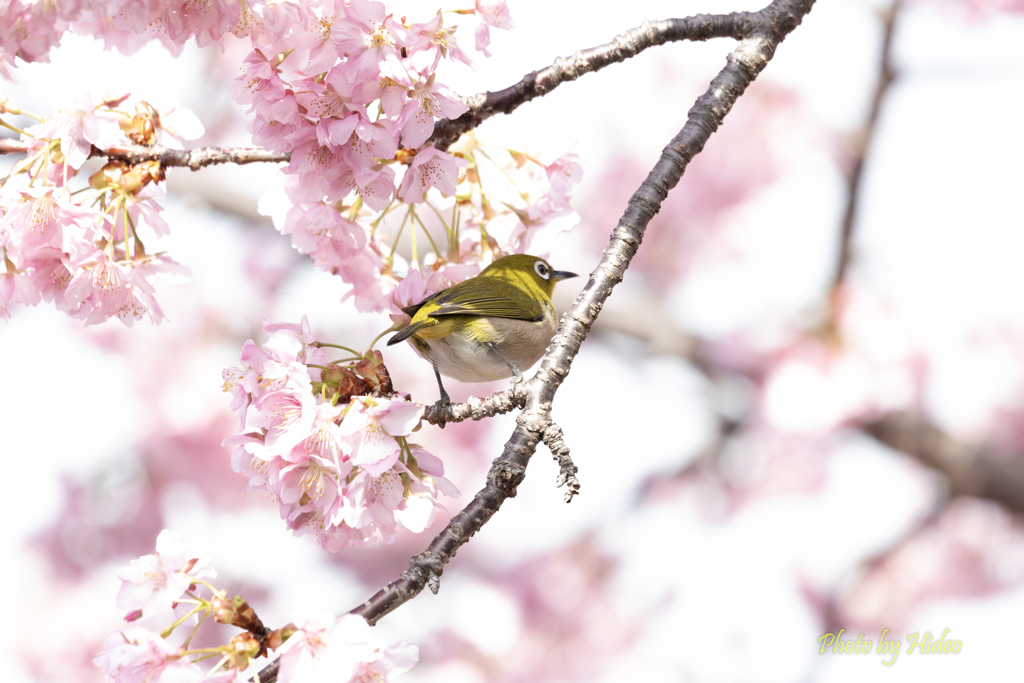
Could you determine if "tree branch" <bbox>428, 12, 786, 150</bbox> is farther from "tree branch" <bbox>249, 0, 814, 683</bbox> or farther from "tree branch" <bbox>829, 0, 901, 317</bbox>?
"tree branch" <bbox>829, 0, 901, 317</bbox>

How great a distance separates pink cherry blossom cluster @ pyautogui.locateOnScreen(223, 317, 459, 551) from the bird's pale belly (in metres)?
0.70

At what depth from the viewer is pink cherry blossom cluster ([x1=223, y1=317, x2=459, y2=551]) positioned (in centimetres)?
188

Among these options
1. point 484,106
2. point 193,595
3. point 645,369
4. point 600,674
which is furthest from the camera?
point 600,674

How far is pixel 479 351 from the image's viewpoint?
2.79 meters

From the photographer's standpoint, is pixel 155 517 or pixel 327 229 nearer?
pixel 327 229

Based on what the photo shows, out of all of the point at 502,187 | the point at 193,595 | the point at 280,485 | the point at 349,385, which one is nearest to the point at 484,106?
the point at 502,187

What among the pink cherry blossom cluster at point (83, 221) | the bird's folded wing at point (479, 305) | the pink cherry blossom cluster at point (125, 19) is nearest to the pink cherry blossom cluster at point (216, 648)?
the pink cherry blossom cluster at point (83, 221)

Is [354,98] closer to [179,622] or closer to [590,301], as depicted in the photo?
[590,301]

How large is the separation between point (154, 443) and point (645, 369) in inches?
227

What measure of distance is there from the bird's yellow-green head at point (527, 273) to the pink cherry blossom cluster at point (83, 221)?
1183 mm

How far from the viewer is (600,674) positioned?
9883 millimetres

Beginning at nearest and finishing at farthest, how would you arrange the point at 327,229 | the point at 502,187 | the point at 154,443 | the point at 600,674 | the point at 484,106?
the point at 484,106 < the point at 327,229 < the point at 502,187 < the point at 154,443 < the point at 600,674

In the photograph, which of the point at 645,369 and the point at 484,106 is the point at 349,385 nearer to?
the point at 484,106

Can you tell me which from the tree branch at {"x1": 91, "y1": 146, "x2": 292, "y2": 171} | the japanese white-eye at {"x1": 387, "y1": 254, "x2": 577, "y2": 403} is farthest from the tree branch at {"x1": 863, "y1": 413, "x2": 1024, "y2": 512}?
the tree branch at {"x1": 91, "y1": 146, "x2": 292, "y2": 171}
